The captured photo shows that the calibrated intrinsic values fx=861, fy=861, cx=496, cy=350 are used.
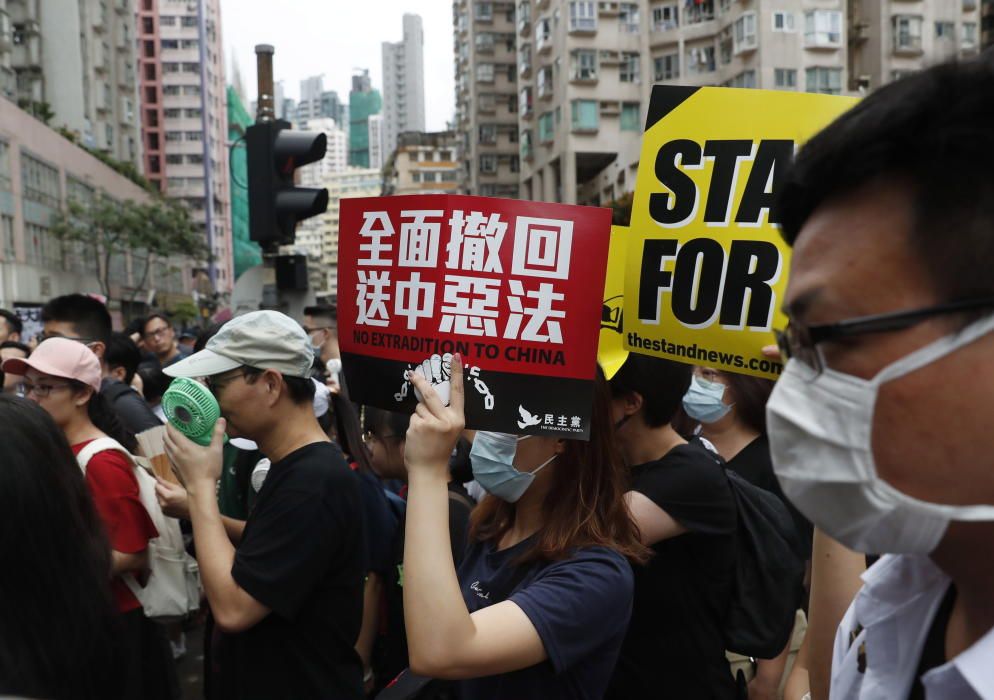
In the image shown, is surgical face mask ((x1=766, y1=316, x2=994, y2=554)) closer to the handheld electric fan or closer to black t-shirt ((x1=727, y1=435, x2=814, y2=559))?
the handheld electric fan

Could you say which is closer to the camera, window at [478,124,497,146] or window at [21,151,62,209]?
window at [21,151,62,209]

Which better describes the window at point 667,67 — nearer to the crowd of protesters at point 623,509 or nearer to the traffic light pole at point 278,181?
the traffic light pole at point 278,181

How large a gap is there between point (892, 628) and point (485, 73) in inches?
2804

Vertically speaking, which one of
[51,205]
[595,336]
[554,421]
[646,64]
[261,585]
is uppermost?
[646,64]

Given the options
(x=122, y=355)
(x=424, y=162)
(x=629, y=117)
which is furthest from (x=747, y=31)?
(x=424, y=162)

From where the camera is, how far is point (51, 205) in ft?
124

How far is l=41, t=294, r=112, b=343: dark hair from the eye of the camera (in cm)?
629

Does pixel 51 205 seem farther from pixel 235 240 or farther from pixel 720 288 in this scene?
pixel 235 240

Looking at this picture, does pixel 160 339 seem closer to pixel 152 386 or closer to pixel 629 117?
pixel 152 386

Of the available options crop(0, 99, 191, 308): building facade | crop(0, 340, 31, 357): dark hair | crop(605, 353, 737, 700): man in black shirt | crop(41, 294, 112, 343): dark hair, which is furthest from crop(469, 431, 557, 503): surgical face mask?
crop(0, 99, 191, 308): building facade

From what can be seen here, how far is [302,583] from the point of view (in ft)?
9.01

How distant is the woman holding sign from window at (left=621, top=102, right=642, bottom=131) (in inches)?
1815

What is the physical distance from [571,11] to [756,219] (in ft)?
153

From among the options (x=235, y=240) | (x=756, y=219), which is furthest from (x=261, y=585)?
(x=235, y=240)
